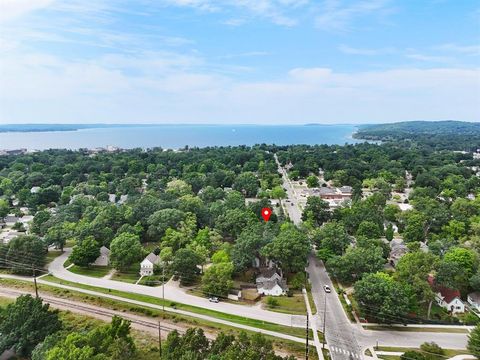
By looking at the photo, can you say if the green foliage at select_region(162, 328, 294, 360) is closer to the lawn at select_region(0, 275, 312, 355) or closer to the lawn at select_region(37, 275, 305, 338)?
the lawn at select_region(0, 275, 312, 355)

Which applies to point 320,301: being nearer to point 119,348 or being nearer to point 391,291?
point 391,291

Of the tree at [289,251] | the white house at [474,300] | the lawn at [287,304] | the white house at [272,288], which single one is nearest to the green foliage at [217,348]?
the lawn at [287,304]

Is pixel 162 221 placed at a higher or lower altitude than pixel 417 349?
higher

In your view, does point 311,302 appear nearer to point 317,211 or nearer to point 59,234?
point 317,211

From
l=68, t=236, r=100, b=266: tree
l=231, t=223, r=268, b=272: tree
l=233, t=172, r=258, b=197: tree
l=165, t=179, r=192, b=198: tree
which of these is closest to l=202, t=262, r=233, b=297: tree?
l=231, t=223, r=268, b=272: tree

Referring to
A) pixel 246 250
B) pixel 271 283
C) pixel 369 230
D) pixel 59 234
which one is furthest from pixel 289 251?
pixel 59 234

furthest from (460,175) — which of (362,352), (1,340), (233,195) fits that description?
(1,340)
